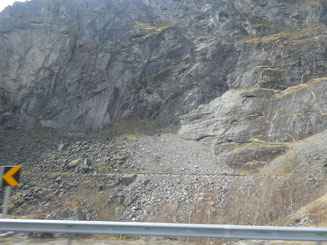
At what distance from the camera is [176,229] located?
4250mm

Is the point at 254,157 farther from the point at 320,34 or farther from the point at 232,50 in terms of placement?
the point at 320,34

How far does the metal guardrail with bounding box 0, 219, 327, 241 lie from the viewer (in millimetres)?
4066

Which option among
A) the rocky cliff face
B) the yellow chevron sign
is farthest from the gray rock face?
→ the yellow chevron sign

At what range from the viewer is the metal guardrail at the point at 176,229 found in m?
4.07

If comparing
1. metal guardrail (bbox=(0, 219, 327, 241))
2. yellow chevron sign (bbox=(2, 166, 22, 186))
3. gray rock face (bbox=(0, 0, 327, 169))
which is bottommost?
metal guardrail (bbox=(0, 219, 327, 241))

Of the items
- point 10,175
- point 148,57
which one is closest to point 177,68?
point 148,57

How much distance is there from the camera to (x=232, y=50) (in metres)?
40.2

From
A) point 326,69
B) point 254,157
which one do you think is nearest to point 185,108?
point 254,157

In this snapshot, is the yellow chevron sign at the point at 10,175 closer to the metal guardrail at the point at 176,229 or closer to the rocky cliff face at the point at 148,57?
the metal guardrail at the point at 176,229

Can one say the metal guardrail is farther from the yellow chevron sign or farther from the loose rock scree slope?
the loose rock scree slope

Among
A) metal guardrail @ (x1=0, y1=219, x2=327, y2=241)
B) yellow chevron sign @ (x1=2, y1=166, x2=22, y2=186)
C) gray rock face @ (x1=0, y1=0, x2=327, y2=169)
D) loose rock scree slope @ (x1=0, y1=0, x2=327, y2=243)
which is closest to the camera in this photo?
metal guardrail @ (x1=0, y1=219, x2=327, y2=241)

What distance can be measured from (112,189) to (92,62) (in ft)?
98.7

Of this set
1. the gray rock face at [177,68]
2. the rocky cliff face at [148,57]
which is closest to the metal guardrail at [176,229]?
the gray rock face at [177,68]

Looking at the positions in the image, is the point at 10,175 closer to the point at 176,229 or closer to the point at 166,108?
the point at 176,229
